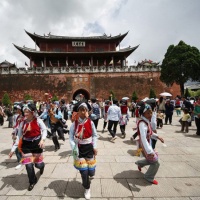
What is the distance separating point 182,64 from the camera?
1980 centimetres

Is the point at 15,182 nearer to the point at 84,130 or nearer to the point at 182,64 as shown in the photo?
the point at 84,130

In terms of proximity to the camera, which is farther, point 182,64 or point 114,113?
point 182,64

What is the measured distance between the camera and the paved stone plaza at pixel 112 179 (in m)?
2.72

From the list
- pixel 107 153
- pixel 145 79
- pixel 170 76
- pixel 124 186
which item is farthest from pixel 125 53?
pixel 124 186

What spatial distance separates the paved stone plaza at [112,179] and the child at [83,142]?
48 centimetres

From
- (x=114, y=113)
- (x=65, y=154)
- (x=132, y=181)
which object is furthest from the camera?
(x=114, y=113)

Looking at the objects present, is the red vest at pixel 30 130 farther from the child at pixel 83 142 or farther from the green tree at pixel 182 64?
the green tree at pixel 182 64

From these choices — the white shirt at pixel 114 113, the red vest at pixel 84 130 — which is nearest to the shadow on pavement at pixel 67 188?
the red vest at pixel 84 130

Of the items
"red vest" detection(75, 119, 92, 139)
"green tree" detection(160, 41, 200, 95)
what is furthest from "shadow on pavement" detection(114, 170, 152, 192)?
"green tree" detection(160, 41, 200, 95)

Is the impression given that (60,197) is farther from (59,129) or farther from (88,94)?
(88,94)

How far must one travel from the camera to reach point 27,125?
3.05 m

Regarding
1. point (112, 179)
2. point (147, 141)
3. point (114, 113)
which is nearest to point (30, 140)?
point (112, 179)

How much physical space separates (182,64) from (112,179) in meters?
19.9

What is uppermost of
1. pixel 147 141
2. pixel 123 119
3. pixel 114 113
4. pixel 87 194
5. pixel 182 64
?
pixel 182 64
